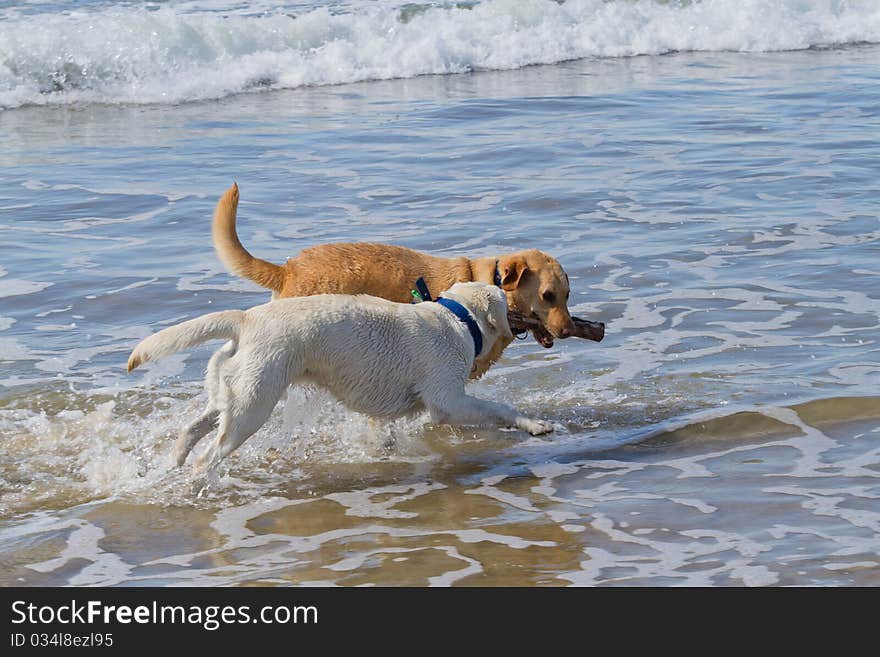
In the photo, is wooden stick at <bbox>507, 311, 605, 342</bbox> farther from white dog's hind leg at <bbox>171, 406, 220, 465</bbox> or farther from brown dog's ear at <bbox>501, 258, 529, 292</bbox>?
white dog's hind leg at <bbox>171, 406, 220, 465</bbox>

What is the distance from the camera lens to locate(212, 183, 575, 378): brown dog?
6660mm

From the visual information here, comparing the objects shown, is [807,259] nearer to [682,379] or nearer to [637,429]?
[682,379]

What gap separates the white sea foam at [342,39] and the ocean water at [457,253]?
0.07m

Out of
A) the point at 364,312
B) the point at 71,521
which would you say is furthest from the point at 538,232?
the point at 71,521

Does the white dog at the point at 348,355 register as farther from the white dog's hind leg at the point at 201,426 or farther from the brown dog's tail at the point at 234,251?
the brown dog's tail at the point at 234,251

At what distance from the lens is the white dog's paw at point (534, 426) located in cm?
597

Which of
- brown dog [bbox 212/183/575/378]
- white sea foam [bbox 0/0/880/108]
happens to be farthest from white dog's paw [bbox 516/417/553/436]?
white sea foam [bbox 0/0/880/108]

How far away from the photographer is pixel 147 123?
15.1 metres

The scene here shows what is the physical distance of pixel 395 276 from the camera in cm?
683

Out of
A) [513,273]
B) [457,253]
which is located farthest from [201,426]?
[457,253]

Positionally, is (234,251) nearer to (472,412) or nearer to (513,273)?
(513,273)

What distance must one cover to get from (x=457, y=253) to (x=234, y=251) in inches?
126

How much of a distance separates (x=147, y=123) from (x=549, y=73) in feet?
20.5

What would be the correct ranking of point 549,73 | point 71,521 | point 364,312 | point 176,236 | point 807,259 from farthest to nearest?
point 549,73 < point 176,236 < point 807,259 < point 364,312 < point 71,521
